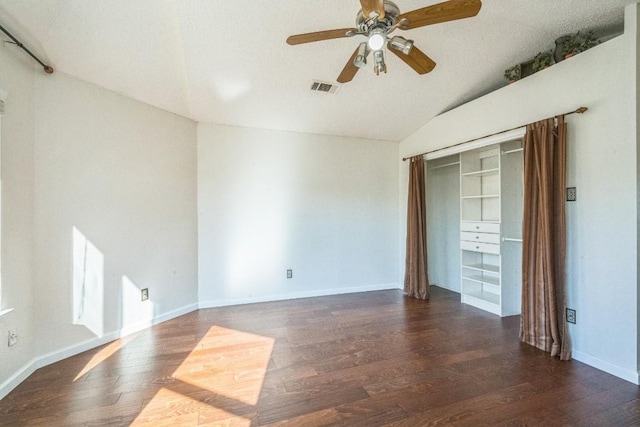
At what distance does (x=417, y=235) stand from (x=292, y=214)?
1.86 metres

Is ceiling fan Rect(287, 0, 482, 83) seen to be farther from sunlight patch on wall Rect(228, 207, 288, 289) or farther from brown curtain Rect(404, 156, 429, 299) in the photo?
sunlight patch on wall Rect(228, 207, 288, 289)

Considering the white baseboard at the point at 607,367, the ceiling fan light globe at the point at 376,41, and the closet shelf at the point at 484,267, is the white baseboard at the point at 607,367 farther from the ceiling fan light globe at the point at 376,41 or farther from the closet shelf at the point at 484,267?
the ceiling fan light globe at the point at 376,41

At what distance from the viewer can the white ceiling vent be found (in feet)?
9.87

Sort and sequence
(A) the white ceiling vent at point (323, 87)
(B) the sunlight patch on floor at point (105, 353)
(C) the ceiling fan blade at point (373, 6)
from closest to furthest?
(C) the ceiling fan blade at point (373, 6), (B) the sunlight patch on floor at point (105, 353), (A) the white ceiling vent at point (323, 87)

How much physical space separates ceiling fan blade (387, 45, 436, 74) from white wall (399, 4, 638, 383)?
1.36 meters

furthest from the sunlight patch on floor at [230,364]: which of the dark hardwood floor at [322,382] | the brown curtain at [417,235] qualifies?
the brown curtain at [417,235]

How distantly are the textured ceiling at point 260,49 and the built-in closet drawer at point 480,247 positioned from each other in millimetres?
1872

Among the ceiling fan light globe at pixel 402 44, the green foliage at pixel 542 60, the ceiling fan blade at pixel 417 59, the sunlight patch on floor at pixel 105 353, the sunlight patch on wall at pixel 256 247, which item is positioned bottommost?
the sunlight patch on floor at pixel 105 353

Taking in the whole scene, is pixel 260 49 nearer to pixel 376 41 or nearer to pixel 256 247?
pixel 376 41

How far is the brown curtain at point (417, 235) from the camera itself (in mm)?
Result: 4008

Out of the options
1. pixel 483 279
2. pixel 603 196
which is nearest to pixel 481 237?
pixel 483 279

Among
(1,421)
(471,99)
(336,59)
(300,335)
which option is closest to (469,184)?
(471,99)

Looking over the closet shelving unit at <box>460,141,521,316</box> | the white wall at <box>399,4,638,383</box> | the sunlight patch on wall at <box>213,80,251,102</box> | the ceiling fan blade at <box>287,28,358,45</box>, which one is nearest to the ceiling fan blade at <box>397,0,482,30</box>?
the ceiling fan blade at <box>287,28,358,45</box>

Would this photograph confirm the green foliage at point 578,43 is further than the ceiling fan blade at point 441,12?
Yes
